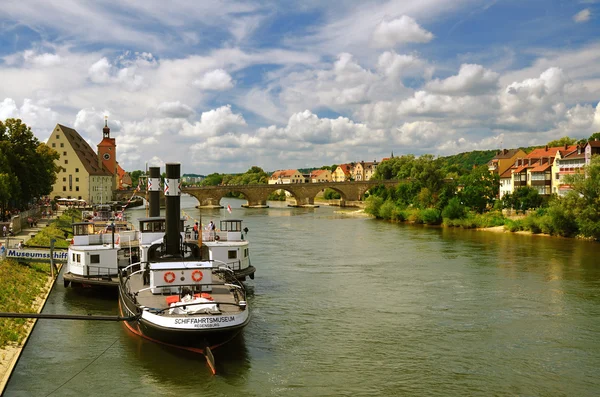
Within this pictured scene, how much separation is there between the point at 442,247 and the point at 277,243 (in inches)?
540

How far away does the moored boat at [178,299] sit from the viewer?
18.2 metres

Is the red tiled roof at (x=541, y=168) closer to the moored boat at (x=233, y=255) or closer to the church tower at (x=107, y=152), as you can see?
the moored boat at (x=233, y=255)

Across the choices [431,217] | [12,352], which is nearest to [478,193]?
[431,217]

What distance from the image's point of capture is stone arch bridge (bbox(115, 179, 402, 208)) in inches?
4308

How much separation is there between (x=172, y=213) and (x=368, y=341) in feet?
32.5

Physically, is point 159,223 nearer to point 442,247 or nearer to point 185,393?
point 185,393

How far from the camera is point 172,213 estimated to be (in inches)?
982

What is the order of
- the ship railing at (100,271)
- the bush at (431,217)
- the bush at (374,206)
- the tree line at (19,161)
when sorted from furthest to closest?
the bush at (374,206) < the bush at (431,217) < the tree line at (19,161) < the ship railing at (100,271)

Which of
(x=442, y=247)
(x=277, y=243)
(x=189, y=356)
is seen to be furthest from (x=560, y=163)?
(x=189, y=356)

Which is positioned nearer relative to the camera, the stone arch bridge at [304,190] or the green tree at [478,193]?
the green tree at [478,193]

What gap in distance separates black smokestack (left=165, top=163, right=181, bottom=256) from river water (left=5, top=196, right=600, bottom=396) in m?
3.99

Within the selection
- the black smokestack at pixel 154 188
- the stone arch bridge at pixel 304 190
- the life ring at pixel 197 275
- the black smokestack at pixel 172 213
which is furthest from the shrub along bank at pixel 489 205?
the life ring at pixel 197 275

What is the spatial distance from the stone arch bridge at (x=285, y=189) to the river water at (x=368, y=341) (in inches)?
2910

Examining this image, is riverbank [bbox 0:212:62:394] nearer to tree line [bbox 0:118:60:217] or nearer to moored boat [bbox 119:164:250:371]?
moored boat [bbox 119:164:250:371]
